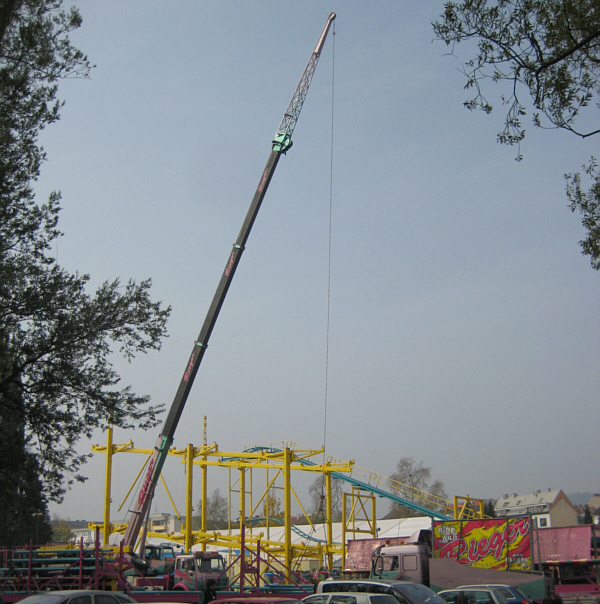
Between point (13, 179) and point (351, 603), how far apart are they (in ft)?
39.7

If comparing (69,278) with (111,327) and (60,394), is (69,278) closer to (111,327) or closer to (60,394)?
(111,327)

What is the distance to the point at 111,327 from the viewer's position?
17.9 meters

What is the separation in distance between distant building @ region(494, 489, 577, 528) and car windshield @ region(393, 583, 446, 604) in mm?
67914

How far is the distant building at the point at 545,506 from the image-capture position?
303ft

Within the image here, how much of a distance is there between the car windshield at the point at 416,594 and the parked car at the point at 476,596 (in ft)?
4.70

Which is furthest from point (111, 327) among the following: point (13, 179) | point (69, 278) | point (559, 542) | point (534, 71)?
point (559, 542)

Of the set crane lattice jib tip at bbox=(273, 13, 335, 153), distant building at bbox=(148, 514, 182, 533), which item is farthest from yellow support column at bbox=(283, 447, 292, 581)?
distant building at bbox=(148, 514, 182, 533)

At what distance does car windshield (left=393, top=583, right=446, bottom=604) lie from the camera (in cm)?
1504

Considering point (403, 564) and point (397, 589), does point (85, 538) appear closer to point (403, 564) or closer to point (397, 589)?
point (403, 564)

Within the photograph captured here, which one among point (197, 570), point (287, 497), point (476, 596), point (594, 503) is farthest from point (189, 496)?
point (594, 503)

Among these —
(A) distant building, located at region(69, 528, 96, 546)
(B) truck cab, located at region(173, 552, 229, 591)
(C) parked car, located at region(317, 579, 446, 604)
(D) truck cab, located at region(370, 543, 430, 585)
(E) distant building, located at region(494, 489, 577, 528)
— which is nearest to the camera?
(C) parked car, located at region(317, 579, 446, 604)

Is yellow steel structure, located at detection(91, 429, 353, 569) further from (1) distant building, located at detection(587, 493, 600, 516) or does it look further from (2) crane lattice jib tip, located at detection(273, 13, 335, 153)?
(1) distant building, located at detection(587, 493, 600, 516)

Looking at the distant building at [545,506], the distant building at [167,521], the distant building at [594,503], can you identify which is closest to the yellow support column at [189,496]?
the distant building at [545,506]

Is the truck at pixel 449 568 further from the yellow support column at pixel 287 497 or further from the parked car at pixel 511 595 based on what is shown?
the yellow support column at pixel 287 497
